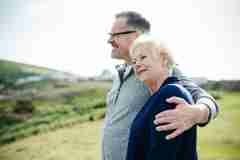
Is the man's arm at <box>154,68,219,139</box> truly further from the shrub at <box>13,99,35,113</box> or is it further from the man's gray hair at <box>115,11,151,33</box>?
the shrub at <box>13,99,35,113</box>

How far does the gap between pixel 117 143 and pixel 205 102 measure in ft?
1.61

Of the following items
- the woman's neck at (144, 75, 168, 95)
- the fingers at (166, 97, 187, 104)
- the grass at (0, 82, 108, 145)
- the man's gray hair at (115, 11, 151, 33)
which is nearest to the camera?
the fingers at (166, 97, 187, 104)

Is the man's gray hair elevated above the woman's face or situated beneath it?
elevated above

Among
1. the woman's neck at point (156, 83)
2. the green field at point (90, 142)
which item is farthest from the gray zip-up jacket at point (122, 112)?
the green field at point (90, 142)

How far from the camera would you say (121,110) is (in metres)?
1.34

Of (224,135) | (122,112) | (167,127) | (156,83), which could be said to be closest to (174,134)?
(167,127)

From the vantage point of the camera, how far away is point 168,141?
0.86m

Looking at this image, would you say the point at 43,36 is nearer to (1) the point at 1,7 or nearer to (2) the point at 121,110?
(1) the point at 1,7

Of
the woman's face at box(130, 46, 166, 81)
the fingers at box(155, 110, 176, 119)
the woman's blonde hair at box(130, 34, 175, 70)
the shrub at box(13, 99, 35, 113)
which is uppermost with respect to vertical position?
the woman's blonde hair at box(130, 34, 175, 70)

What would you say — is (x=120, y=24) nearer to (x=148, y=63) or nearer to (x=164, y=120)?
(x=148, y=63)

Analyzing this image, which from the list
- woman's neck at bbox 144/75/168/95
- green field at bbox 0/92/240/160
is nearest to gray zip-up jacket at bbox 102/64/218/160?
woman's neck at bbox 144/75/168/95

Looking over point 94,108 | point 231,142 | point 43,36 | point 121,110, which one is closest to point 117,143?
point 121,110

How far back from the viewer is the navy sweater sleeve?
2.83 ft

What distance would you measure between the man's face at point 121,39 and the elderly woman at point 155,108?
0.48 m
